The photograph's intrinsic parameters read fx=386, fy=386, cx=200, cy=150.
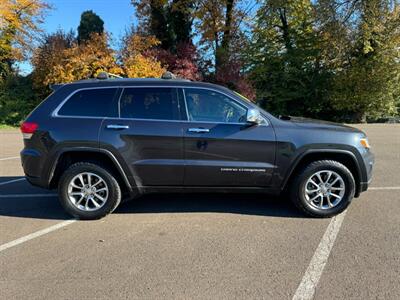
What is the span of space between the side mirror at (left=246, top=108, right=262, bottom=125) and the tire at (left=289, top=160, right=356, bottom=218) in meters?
0.91

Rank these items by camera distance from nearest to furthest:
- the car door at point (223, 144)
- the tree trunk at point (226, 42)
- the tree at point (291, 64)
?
the car door at point (223, 144), the tree trunk at point (226, 42), the tree at point (291, 64)

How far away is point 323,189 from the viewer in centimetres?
513

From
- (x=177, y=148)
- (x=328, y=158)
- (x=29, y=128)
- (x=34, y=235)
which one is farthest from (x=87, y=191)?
(x=328, y=158)

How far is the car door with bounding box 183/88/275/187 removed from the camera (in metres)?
4.98

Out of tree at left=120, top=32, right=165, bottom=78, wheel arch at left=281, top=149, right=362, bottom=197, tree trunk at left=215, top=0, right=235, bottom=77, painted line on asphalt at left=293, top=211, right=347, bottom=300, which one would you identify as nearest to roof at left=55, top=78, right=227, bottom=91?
wheel arch at left=281, top=149, right=362, bottom=197

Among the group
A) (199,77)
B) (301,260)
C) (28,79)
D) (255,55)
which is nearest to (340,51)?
(255,55)

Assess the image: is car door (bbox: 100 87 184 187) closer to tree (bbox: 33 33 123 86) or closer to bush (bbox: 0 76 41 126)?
tree (bbox: 33 33 123 86)

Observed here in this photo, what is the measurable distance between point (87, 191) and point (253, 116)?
2401 mm

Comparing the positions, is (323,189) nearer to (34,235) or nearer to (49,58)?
(34,235)

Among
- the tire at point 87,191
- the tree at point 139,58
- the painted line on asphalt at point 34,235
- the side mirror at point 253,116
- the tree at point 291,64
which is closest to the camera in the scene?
the painted line on asphalt at point 34,235

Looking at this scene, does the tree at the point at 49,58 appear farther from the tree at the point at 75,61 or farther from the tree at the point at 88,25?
the tree at the point at 88,25

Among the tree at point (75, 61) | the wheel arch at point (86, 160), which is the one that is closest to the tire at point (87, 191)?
the wheel arch at point (86, 160)

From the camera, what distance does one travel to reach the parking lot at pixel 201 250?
340 centimetres

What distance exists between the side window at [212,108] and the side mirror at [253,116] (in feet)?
0.43
